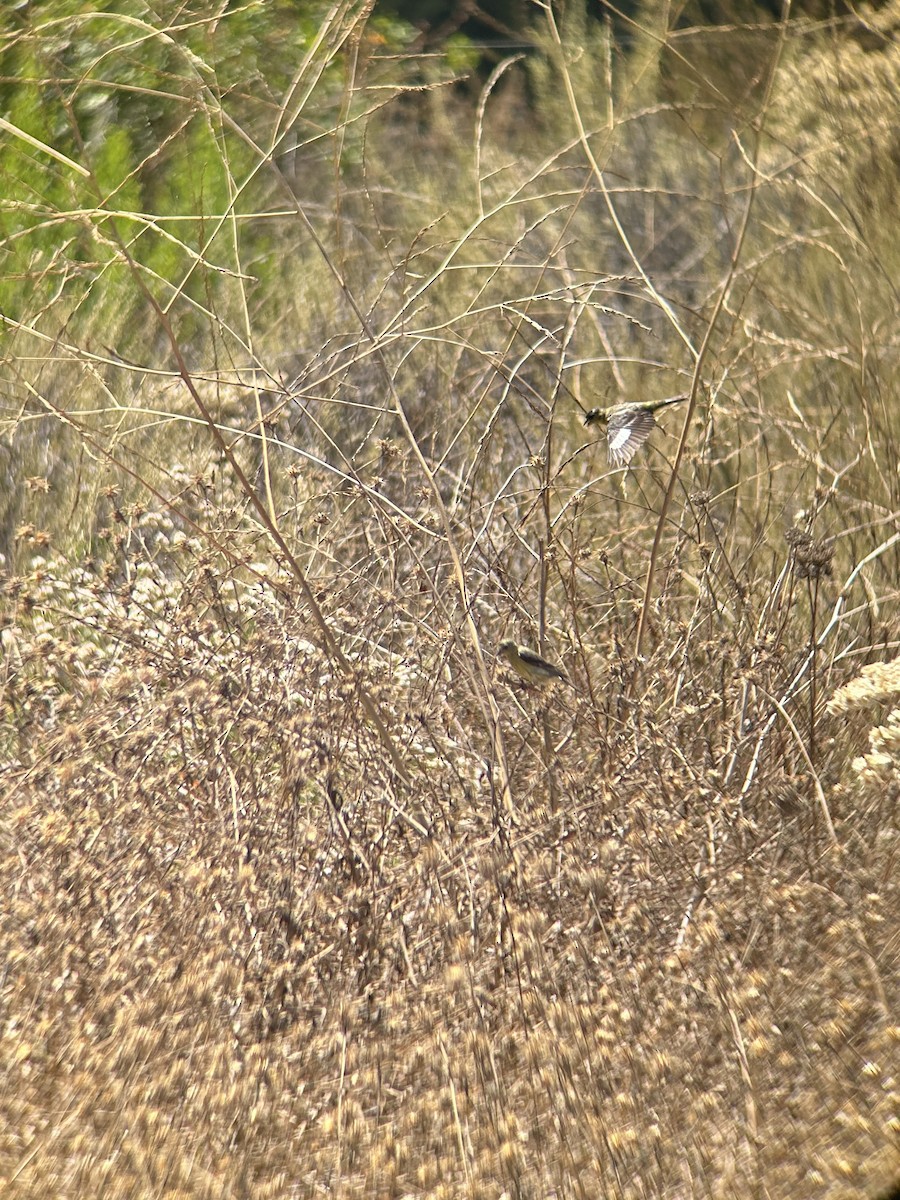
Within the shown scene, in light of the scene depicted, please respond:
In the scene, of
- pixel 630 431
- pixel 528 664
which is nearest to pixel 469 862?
pixel 528 664

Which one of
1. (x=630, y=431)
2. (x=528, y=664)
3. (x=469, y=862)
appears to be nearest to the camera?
(x=469, y=862)

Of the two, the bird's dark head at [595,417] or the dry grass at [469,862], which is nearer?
the dry grass at [469,862]

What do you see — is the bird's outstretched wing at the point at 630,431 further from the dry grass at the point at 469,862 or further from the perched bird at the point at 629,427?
the dry grass at the point at 469,862

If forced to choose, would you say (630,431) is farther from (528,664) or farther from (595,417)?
(528,664)

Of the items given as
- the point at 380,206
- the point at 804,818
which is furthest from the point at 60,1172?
the point at 380,206

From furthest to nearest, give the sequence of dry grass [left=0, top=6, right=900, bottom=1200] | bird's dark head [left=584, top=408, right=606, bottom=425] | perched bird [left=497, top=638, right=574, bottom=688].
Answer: bird's dark head [left=584, top=408, right=606, bottom=425] < perched bird [left=497, top=638, right=574, bottom=688] < dry grass [left=0, top=6, right=900, bottom=1200]

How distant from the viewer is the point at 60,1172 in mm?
1808

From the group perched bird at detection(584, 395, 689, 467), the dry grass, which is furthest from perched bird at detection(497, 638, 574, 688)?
perched bird at detection(584, 395, 689, 467)

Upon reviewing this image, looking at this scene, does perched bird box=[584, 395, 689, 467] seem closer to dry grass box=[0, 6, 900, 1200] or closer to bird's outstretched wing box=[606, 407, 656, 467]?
bird's outstretched wing box=[606, 407, 656, 467]

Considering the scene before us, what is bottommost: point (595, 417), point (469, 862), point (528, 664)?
point (469, 862)

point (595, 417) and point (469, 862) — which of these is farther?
point (595, 417)

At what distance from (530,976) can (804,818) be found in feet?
2.04

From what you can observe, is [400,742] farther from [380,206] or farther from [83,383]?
[380,206]

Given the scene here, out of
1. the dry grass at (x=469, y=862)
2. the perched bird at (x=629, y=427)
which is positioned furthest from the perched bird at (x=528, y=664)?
the perched bird at (x=629, y=427)
